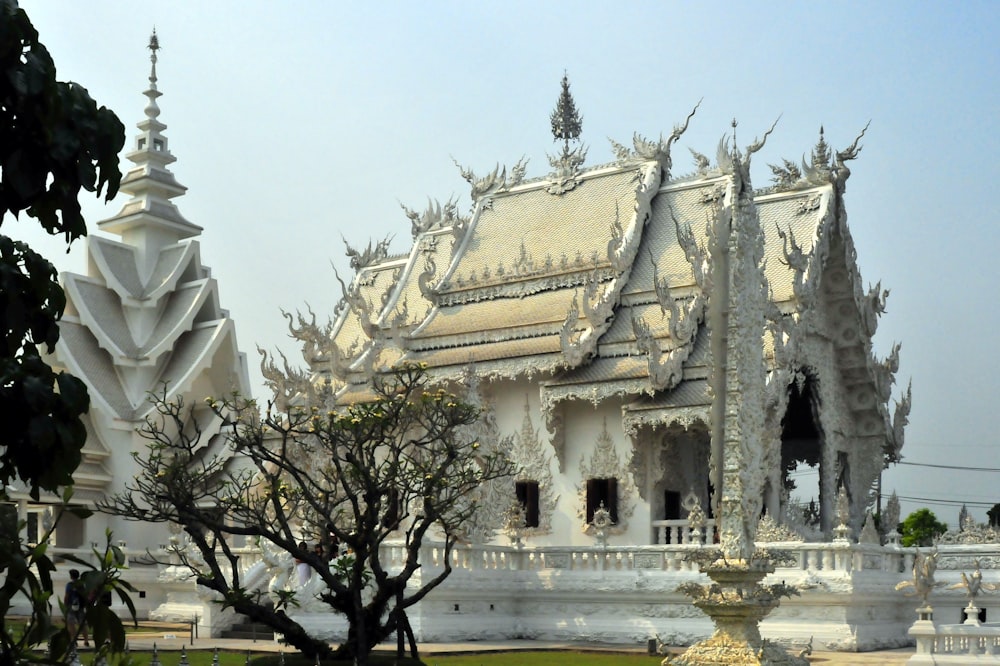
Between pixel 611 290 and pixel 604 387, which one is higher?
pixel 611 290

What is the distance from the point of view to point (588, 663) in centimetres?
1262

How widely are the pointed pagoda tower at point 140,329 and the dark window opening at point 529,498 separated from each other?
8.42m

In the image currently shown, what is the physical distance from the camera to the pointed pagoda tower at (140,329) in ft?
81.8

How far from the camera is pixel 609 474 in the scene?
1889 centimetres

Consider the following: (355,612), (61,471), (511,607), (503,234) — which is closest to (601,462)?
(511,607)

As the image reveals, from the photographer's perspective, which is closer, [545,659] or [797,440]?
[545,659]

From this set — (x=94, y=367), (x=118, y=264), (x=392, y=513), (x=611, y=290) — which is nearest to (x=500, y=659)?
(x=392, y=513)

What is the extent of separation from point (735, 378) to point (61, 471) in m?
6.76

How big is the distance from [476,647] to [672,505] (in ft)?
18.8

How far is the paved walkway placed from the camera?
13.0 metres

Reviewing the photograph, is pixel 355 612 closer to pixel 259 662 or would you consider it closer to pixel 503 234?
pixel 259 662

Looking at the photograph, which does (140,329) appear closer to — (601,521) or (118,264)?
(118,264)

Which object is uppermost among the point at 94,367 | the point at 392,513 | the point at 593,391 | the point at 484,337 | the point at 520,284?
the point at 520,284

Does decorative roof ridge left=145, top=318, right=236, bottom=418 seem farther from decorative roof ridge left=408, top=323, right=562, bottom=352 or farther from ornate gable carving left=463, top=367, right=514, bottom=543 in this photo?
ornate gable carving left=463, top=367, right=514, bottom=543
